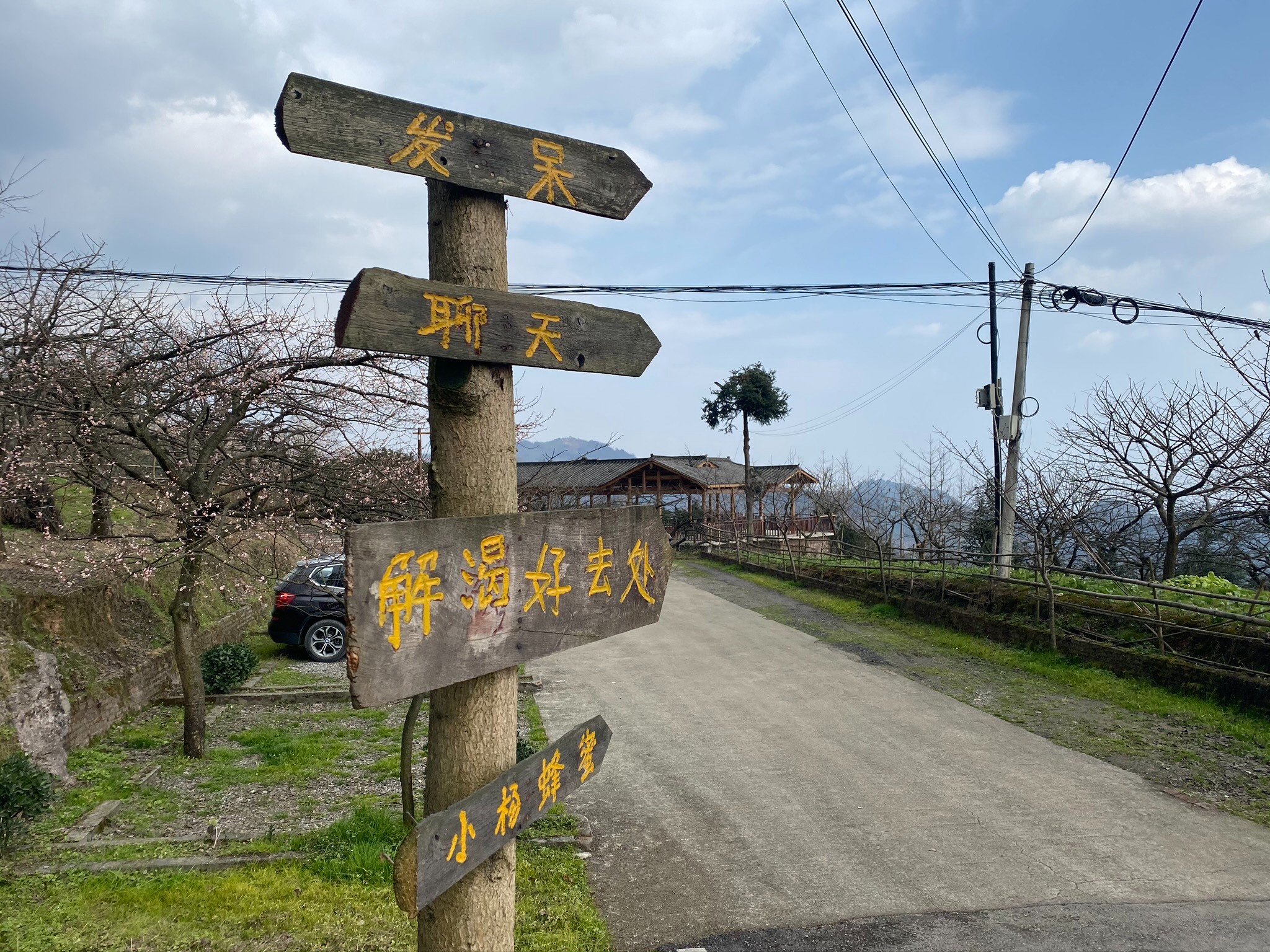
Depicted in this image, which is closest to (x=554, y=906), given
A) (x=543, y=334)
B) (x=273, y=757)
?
(x=543, y=334)

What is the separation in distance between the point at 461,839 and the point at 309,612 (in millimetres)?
9738

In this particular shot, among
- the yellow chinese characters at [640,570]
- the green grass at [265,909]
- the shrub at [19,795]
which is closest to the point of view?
the yellow chinese characters at [640,570]

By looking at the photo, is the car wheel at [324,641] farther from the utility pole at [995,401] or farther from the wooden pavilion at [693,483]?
the wooden pavilion at [693,483]

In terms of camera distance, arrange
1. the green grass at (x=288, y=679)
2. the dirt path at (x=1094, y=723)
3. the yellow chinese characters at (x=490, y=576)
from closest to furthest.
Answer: the yellow chinese characters at (x=490, y=576)
the dirt path at (x=1094, y=723)
the green grass at (x=288, y=679)

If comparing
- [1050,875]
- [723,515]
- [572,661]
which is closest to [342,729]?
[572,661]

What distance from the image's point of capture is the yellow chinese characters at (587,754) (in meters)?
2.43

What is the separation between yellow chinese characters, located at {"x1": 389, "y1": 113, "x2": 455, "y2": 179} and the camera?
2.12 metres

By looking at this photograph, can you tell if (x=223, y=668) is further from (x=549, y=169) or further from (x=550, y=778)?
(x=549, y=169)

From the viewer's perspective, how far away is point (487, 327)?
2.17 meters

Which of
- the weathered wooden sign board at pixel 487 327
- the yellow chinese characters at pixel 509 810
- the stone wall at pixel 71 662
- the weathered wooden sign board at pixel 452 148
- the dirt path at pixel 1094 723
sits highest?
the weathered wooden sign board at pixel 452 148

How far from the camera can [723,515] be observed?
3553 cm

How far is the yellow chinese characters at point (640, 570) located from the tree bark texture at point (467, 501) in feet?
1.50

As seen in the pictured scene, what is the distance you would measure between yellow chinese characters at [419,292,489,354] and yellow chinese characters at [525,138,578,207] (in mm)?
435

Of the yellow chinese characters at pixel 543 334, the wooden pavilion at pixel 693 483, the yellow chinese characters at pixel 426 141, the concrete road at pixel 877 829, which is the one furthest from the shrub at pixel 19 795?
the wooden pavilion at pixel 693 483
